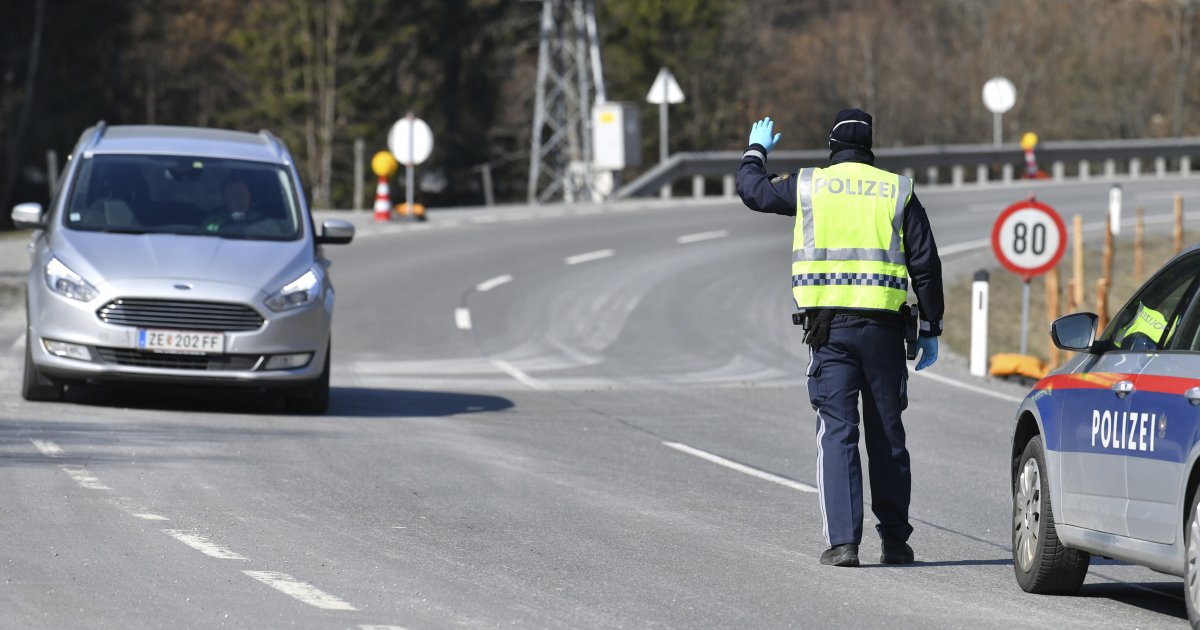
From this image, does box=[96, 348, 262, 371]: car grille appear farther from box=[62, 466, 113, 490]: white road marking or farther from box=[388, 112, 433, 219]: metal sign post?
box=[388, 112, 433, 219]: metal sign post

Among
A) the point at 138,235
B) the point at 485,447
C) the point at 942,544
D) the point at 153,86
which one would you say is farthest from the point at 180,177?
the point at 153,86

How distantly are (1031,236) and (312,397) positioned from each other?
8364 millimetres

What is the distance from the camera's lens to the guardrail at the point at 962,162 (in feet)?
135

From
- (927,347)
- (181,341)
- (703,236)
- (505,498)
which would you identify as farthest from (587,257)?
(927,347)

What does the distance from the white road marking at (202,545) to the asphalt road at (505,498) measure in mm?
25

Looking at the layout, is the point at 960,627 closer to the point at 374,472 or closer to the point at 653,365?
the point at 374,472

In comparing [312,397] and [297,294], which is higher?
[297,294]

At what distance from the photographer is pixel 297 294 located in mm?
13320

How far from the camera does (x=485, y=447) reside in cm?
1229

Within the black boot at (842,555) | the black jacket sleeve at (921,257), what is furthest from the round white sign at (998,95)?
the black boot at (842,555)

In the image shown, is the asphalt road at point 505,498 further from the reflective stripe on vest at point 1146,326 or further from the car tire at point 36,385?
the reflective stripe on vest at point 1146,326

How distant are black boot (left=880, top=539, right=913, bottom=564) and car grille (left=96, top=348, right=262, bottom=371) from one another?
5756mm

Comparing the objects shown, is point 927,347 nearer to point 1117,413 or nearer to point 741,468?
point 1117,413

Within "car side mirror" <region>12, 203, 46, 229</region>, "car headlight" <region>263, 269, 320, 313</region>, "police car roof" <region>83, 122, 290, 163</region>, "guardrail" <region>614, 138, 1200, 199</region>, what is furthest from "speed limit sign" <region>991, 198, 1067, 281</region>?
"guardrail" <region>614, 138, 1200, 199</region>
